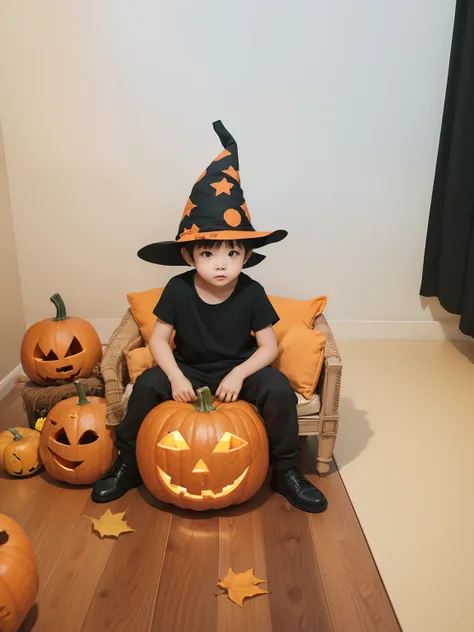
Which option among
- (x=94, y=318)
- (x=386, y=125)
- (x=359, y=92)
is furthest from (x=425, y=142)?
(x=94, y=318)

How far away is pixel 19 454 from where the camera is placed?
5.92ft

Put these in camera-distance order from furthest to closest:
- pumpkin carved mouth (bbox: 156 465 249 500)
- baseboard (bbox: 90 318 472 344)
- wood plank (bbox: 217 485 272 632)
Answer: baseboard (bbox: 90 318 472 344), pumpkin carved mouth (bbox: 156 465 249 500), wood plank (bbox: 217 485 272 632)

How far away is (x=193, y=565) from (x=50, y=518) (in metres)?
0.49

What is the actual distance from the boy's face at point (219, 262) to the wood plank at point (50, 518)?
81 centimetres

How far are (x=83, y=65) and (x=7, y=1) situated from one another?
433mm

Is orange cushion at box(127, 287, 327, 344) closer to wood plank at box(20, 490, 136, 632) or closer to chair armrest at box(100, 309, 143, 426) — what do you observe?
chair armrest at box(100, 309, 143, 426)

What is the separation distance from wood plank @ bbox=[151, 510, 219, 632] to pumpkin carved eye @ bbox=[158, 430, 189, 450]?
9.6 inches

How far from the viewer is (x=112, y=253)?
9.66ft

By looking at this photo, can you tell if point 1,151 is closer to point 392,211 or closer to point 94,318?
point 94,318

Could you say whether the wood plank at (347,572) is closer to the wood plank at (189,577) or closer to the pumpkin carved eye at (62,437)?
→ the wood plank at (189,577)

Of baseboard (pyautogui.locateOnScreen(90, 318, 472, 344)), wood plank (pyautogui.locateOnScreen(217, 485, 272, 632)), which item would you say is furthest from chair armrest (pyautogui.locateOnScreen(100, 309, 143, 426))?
baseboard (pyautogui.locateOnScreen(90, 318, 472, 344))

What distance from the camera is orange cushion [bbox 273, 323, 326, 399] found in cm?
180

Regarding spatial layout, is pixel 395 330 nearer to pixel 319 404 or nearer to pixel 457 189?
pixel 457 189

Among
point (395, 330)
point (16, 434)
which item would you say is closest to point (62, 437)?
point (16, 434)
